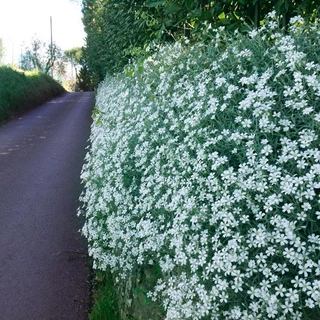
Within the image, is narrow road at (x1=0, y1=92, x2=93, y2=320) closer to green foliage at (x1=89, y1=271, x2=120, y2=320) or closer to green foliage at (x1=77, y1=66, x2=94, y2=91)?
green foliage at (x1=89, y1=271, x2=120, y2=320)

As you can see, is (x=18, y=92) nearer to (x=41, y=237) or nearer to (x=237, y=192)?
(x=41, y=237)

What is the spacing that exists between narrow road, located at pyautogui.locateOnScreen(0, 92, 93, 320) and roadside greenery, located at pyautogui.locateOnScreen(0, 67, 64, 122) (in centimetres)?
756

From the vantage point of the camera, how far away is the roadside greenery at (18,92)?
17.6 metres

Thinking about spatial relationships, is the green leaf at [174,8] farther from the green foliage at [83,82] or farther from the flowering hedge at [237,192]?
the green foliage at [83,82]

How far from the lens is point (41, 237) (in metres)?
5.25

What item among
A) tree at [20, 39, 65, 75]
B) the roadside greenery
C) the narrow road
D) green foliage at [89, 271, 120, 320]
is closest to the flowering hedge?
green foliage at [89, 271, 120, 320]

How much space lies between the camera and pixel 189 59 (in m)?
3.62

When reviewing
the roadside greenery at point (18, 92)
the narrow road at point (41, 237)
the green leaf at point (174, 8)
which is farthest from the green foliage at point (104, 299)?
the roadside greenery at point (18, 92)

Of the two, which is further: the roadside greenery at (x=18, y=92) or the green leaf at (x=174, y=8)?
the roadside greenery at (x=18, y=92)

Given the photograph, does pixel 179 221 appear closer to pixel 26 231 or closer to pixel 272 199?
pixel 272 199

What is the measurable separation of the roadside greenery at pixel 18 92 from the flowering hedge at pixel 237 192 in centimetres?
1422

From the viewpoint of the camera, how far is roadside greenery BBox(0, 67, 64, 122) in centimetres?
1762

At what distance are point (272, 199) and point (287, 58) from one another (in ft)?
3.00

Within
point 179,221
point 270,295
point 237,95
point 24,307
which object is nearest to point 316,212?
point 270,295
